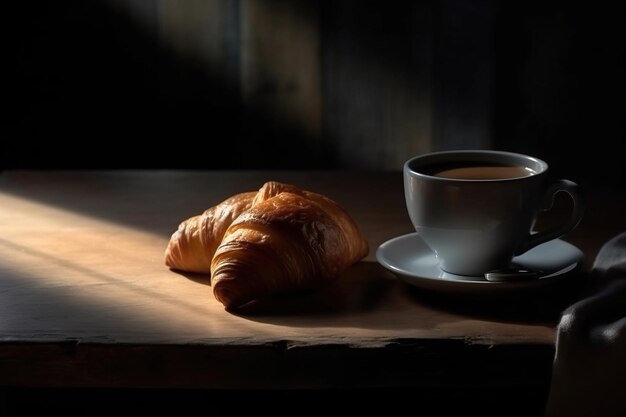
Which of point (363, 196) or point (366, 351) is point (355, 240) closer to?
point (366, 351)

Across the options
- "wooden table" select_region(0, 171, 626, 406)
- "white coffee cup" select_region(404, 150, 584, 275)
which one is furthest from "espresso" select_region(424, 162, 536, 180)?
"wooden table" select_region(0, 171, 626, 406)

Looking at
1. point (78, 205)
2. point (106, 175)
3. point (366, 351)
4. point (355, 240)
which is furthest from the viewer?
point (106, 175)

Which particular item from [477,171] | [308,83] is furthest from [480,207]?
[308,83]

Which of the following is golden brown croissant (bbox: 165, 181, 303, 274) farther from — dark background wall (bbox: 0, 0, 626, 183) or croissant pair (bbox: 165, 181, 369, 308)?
dark background wall (bbox: 0, 0, 626, 183)

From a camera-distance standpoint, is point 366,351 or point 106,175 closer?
point 366,351

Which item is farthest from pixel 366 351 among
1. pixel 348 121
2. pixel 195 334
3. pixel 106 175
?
pixel 348 121

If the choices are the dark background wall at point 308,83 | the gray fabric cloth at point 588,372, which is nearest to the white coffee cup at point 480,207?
the gray fabric cloth at point 588,372

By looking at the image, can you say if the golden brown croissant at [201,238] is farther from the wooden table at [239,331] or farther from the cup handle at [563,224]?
the cup handle at [563,224]
